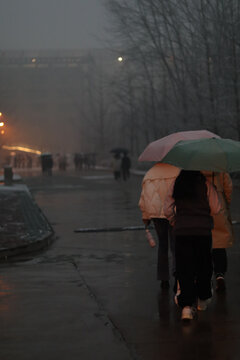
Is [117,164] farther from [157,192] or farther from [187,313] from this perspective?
[187,313]

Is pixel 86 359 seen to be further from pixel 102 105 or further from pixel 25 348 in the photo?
pixel 102 105

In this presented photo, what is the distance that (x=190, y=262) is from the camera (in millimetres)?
7121

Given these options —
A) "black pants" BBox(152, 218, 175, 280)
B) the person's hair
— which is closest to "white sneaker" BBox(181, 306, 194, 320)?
the person's hair

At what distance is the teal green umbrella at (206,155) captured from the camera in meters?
6.96

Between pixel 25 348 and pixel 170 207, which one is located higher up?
pixel 170 207

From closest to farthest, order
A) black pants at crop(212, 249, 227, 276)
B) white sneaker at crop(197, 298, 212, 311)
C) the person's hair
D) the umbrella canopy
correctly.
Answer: the person's hair
white sneaker at crop(197, 298, 212, 311)
the umbrella canopy
black pants at crop(212, 249, 227, 276)

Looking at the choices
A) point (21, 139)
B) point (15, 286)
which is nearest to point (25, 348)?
point (15, 286)

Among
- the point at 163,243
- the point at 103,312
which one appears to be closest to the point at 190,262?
the point at 103,312

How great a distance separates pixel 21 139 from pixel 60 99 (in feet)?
39.8

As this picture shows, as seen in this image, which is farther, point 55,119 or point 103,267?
point 55,119

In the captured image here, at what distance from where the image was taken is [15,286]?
8891mm

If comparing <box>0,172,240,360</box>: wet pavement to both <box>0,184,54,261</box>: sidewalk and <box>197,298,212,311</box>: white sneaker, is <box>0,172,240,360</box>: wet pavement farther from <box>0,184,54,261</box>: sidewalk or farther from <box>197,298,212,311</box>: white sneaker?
<box>0,184,54,261</box>: sidewalk

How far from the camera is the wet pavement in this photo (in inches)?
235

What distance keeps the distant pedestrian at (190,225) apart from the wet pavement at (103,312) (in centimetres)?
34
